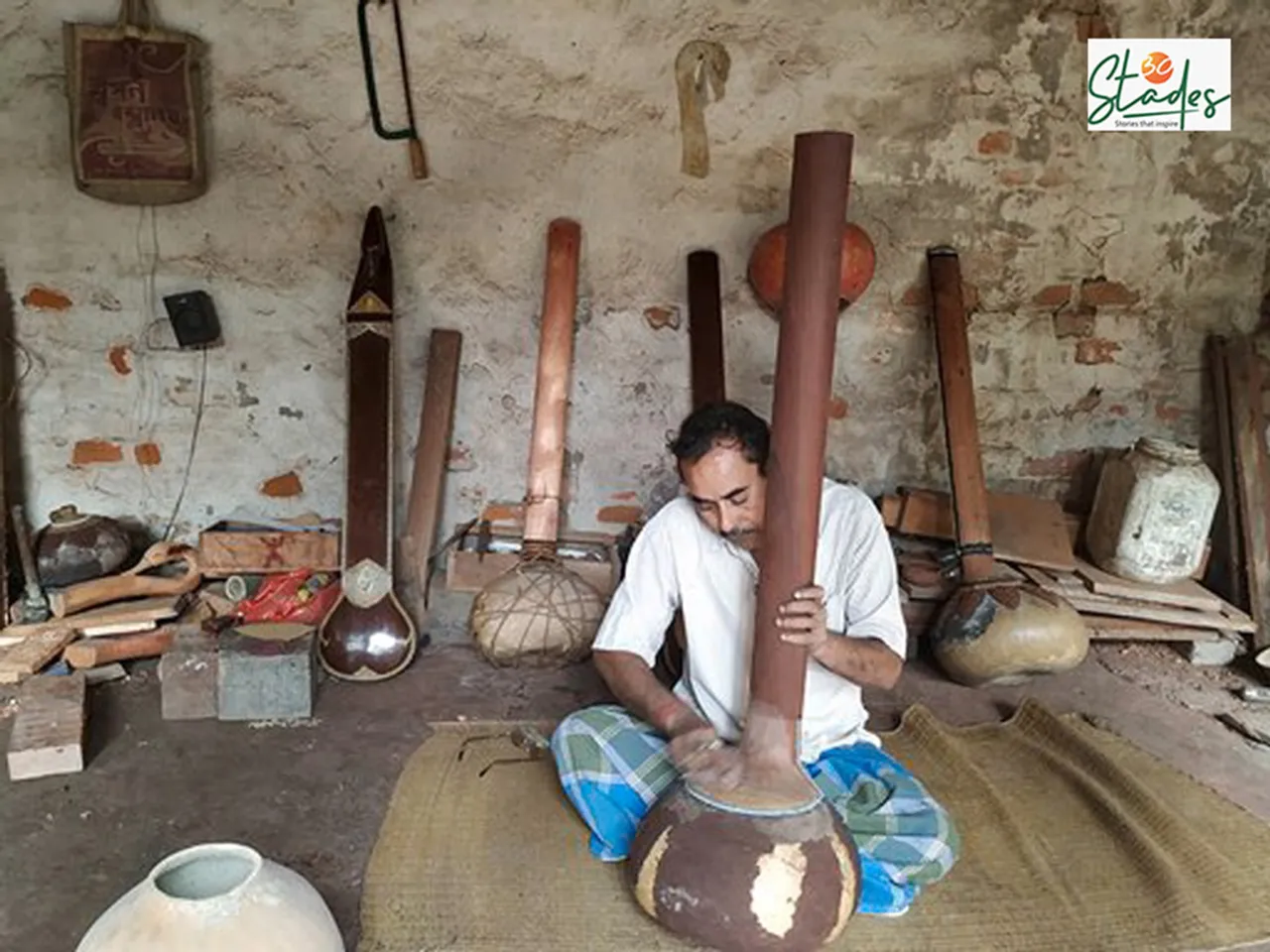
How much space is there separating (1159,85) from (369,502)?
2.94 m

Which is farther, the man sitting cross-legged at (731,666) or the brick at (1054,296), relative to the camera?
the brick at (1054,296)

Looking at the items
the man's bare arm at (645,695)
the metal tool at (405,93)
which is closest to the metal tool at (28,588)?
the metal tool at (405,93)

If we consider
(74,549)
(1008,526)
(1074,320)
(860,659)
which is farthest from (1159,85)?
(74,549)

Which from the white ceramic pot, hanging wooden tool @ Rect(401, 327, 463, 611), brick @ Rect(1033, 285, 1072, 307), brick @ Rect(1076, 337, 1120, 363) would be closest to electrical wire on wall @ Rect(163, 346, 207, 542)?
hanging wooden tool @ Rect(401, 327, 463, 611)

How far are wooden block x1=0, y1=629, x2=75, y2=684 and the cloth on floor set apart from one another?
1.61m

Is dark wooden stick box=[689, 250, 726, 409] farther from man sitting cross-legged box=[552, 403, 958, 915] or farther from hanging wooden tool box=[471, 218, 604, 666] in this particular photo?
man sitting cross-legged box=[552, 403, 958, 915]

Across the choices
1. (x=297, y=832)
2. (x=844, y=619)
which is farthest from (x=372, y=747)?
(x=844, y=619)

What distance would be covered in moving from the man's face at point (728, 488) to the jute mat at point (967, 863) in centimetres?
75

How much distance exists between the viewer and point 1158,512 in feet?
10.7

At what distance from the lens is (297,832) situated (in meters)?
2.15

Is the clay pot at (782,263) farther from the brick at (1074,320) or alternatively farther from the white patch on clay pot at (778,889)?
the white patch on clay pot at (778,889)

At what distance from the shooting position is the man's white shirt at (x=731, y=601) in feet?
6.44

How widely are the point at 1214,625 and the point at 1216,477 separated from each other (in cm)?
54

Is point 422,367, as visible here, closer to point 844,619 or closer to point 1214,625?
point 844,619
